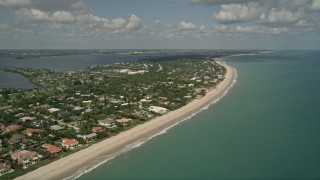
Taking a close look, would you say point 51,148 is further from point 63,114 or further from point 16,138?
point 63,114

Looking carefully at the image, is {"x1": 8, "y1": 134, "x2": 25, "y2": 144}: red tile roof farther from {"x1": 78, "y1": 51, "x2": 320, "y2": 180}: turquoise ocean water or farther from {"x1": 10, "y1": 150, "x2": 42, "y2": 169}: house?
{"x1": 78, "y1": 51, "x2": 320, "y2": 180}: turquoise ocean water

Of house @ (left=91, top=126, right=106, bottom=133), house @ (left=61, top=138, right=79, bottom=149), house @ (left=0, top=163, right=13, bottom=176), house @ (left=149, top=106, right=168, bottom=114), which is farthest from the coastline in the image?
house @ (left=91, top=126, right=106, bottom=133)

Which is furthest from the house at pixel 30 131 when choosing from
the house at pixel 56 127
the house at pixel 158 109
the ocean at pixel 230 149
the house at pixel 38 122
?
the house at pixel 158 109

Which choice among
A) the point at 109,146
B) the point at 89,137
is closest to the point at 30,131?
the point at 89,137

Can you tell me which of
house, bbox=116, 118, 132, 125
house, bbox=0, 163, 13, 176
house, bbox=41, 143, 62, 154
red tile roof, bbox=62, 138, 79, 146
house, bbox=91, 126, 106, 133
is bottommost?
house, bbox=0, 163, 13, 176

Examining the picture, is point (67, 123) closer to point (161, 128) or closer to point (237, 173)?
point (161, 128)

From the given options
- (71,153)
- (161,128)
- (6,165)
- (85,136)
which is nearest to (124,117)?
(161,128)
